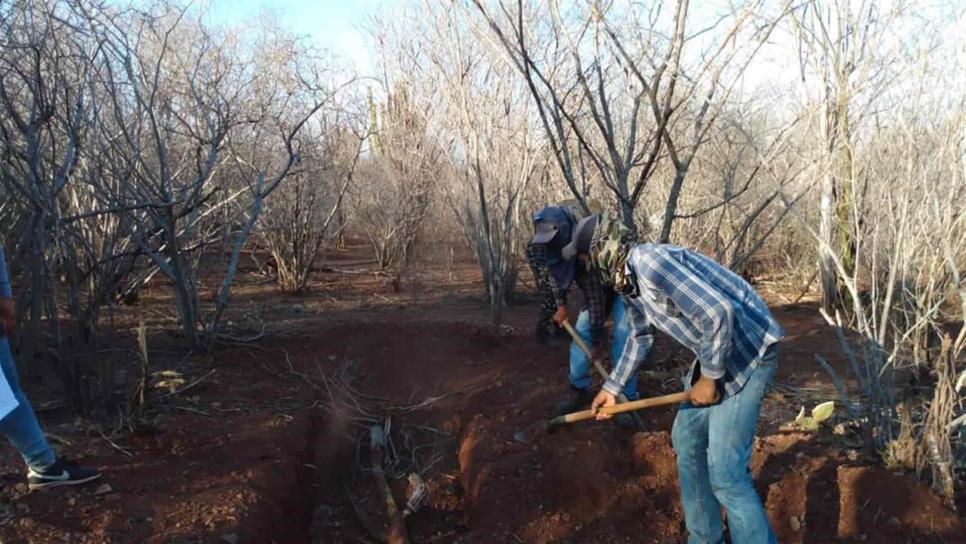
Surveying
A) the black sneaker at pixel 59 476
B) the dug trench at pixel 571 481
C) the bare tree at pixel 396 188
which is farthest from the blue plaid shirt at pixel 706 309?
the bare tree at pixel 396 188

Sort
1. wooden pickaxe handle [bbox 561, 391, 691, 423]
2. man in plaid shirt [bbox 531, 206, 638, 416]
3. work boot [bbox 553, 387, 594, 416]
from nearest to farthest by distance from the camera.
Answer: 1. wooden pickaxe handle [bbox 561, 391, 691, 423]
2. man in plaid shirt [bbox 531, 206, 638, 416]
3. work boot [bbox 553, 387, 594, 416]

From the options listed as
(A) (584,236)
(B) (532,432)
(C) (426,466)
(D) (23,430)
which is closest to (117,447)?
(D) (23,430)

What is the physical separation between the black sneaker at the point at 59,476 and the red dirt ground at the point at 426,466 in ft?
0.21

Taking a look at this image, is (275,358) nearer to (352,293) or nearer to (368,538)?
(368,538)

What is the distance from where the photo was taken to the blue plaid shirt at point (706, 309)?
2.48 metres

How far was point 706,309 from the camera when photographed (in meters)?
2.46

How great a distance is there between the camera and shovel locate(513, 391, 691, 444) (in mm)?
2784

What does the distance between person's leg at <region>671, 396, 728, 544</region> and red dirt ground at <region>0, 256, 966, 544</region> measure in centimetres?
50

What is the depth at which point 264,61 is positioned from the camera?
7645 millimetres

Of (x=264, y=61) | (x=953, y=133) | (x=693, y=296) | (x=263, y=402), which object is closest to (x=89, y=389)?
(x=263, y=402)

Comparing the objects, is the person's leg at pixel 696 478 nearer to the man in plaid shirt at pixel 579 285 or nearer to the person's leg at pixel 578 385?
the man in plaid shirt at pixel 579 285

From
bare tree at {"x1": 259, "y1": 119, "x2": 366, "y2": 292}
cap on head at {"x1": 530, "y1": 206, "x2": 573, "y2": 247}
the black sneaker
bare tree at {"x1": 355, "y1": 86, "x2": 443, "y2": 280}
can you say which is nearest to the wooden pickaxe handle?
cap on head at {"x1": 530, "y1": 206, "x2": 573, "y2": 247}

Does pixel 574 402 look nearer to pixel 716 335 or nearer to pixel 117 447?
pixel 716 335

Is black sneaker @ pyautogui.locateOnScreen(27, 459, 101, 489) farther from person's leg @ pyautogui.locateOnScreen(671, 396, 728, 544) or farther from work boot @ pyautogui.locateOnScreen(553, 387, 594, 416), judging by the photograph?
person's leg @ pyautogui.locateOnScreen(671, 396, 728, 544)
